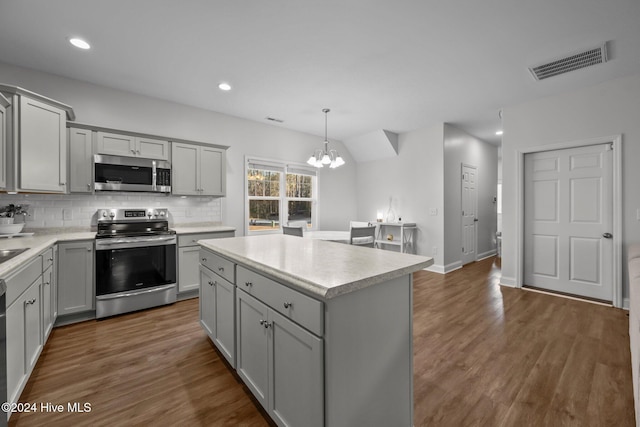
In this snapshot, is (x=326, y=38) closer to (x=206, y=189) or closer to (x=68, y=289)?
(x=206, y=189)

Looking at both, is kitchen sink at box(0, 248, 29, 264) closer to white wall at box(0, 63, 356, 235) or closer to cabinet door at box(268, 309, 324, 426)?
cabinet door at box(268, 309, 324, 426)

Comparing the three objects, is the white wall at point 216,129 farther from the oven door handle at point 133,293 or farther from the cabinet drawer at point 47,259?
the cabinet drawer at point 47,259

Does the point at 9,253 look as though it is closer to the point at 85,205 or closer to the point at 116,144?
the point at 85,205

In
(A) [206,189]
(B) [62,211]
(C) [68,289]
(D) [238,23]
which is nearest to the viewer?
(D) [238,23]

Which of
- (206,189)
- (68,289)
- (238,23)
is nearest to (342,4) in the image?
(238,23)

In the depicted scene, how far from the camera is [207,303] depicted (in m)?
2.32

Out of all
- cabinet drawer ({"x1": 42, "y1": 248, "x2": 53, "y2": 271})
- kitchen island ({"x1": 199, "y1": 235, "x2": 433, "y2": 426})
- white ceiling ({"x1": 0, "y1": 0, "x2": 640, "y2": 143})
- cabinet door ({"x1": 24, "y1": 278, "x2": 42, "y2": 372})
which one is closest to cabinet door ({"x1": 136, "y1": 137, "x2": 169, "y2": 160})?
white ceiling ({"x1": 0, "y1": 0, "x2": 640, "y2": 143})

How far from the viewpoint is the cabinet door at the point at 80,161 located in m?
3.03

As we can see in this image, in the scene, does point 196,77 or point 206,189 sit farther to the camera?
point 206,189

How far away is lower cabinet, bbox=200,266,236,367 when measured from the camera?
1.89 metres

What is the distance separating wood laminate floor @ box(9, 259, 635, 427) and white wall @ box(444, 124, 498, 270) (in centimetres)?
215

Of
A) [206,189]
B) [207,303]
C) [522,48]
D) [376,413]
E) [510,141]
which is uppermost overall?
[522,48]

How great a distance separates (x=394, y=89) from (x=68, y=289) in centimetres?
434

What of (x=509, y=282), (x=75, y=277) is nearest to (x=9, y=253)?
(x=75, y=277)
